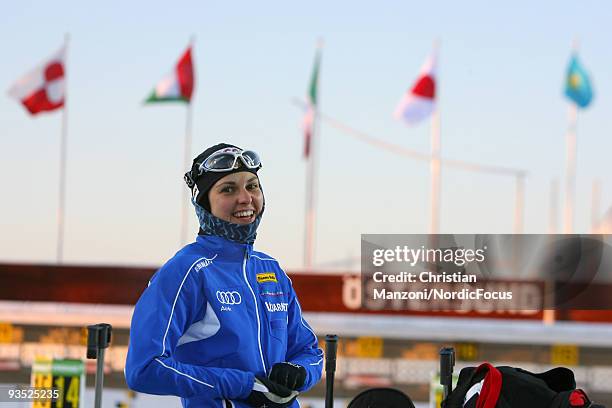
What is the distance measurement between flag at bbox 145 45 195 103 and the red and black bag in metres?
19.8

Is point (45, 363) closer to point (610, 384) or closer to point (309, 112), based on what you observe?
point (610, 384)

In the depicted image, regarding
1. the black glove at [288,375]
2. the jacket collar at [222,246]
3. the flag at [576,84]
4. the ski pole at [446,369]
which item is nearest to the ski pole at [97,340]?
the jacket collar at [222,246]

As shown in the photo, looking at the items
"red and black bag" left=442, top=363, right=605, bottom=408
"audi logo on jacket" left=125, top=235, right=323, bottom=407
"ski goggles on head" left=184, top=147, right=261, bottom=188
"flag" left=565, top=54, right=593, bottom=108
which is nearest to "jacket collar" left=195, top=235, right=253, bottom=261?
"audi logo on jacket" left=125, top=235, right=323, bottom=407

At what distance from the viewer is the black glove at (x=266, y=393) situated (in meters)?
3.16

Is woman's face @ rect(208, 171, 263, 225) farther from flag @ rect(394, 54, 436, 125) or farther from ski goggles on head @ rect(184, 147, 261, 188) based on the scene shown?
flag @ rect(394, 54, 436, 125)

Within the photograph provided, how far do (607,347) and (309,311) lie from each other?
229 inches

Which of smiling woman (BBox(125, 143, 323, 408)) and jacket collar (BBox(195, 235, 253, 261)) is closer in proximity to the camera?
smiling woman (BBox(125, 143, 323, 408))

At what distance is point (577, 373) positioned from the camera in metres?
9.79

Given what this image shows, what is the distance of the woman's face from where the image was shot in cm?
325

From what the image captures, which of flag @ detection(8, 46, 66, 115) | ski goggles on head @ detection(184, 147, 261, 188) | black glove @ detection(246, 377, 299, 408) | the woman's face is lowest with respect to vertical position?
black glove @ detection(246, 377, 299, 408)

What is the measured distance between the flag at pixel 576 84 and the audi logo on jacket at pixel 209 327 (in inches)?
911

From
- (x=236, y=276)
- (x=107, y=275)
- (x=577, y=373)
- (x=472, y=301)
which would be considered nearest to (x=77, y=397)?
(x=236, y=276)

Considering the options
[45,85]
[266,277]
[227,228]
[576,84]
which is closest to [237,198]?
[227,228]

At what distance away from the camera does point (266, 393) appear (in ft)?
10.4
